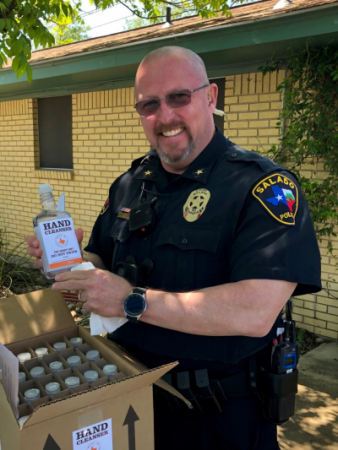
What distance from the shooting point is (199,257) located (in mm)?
1555

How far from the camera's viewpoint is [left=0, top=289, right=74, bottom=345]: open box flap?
4.89ft

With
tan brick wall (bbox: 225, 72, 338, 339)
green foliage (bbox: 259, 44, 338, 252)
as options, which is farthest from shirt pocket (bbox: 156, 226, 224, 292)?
tan brick wall (bbox: 225, 72, 338, 339)

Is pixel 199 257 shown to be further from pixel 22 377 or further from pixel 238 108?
pixel 238 108

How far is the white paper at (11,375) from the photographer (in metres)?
1.05

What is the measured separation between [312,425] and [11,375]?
2680 millimetres

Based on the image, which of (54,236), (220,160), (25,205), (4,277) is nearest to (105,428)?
(54,236)

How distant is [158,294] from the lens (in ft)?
4.53

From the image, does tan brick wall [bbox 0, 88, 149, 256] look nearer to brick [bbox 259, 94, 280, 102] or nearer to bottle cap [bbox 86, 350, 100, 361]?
brick [bbox 259, 94, 280, 102]

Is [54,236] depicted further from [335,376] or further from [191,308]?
[335,376]

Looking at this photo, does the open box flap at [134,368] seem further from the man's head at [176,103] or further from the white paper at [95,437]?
the man's head at [176,103]

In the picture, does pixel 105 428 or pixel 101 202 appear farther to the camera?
pixel 101 202

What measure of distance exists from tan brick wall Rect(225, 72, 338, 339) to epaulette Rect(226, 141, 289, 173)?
2.77 metres

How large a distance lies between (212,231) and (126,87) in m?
4.87

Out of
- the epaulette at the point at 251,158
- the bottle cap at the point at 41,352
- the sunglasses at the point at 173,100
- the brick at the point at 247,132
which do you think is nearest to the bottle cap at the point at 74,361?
the bottle cap at the point at 41,352
